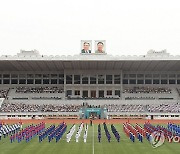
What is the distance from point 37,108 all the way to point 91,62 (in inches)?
514

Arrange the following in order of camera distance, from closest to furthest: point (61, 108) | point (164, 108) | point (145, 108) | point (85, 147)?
point (85, 147)
point (164, 108)
point (145, 108)
point (61, 108)

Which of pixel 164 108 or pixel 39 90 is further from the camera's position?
pixel 39 90

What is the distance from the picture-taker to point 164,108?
58156mm

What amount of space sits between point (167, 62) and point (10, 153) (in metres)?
46.5

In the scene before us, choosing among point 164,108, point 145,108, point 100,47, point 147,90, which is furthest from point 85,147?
point 147,90

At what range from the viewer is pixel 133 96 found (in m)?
65.4

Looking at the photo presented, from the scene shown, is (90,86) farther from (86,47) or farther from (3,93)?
(3,93)

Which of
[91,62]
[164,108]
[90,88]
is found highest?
[91,62]

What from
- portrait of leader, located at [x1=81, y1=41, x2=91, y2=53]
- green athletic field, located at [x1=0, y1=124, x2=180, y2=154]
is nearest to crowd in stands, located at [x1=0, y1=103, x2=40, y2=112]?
portrait of leader, located at [x1=81, y1=41, x2=91, y2=53]

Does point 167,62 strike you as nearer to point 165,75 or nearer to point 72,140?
point 165,75

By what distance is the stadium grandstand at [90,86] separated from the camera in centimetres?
5750

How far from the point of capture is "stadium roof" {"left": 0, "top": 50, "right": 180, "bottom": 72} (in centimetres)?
5900

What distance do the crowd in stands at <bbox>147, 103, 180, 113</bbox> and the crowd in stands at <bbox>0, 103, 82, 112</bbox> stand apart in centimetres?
1309

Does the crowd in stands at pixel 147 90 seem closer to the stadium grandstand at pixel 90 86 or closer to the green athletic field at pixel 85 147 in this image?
the stadium grandstand at pixel 90 86
